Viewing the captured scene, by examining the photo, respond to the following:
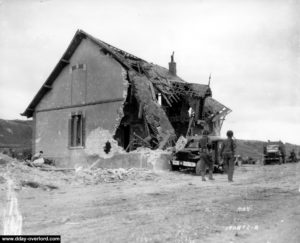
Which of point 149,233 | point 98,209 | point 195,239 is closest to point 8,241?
point 149,233

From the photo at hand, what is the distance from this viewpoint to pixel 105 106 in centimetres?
2262

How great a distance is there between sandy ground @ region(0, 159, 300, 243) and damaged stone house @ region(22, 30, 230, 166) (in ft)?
32.0

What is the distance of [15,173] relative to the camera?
1355 centimetres

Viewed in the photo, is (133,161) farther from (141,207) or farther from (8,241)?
(8,241)

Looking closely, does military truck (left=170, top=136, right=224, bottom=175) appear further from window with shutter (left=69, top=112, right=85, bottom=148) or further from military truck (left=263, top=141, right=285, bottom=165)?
military truck (left=263, top=141, right=285, bottom=165)

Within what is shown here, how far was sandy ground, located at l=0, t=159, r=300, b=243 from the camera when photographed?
5.89m

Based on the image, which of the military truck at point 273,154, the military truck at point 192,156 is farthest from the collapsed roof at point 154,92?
the military truck at point 273,154

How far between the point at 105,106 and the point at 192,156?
6413mm

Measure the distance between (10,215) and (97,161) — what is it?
14557 millimetres

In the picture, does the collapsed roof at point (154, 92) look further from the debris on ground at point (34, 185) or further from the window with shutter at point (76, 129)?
the debris on ground at point (34, 185)

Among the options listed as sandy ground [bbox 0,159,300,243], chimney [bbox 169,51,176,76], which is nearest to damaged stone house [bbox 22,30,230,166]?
chimney [bbox 169,51,176,76]

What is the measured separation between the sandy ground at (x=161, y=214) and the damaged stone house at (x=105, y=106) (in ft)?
32.0

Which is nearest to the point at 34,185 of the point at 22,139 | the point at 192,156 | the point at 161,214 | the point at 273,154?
the point at 161,214

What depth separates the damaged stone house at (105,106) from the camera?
851 inches
